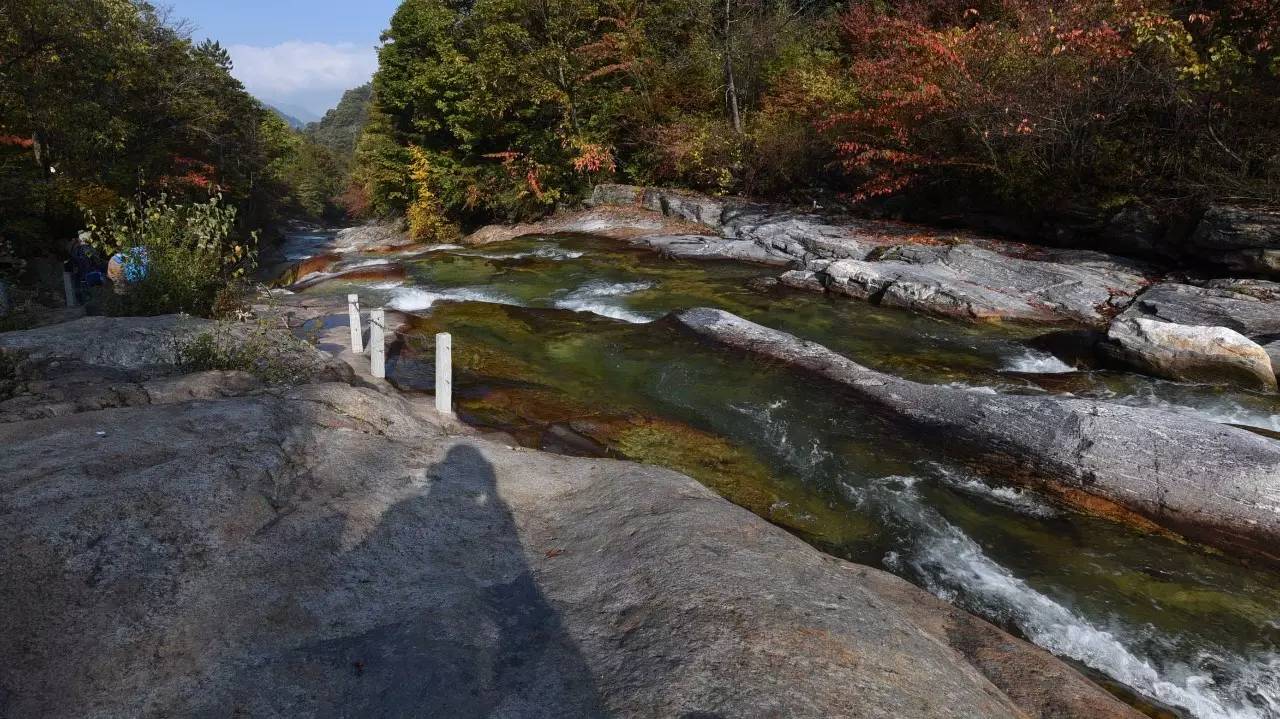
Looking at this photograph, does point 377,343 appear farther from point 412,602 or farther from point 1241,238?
point 1241,238

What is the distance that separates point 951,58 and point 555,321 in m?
11.4

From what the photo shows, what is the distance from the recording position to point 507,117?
27.0 meters

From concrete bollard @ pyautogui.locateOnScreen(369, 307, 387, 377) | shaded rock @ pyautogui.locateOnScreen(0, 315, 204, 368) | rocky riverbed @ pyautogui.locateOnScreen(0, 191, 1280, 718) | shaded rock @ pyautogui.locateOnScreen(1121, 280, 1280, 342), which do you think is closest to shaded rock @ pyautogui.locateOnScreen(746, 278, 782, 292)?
rocky riverbed @ pyautogui.locateOnScreen(0, 191, 1280, 718)

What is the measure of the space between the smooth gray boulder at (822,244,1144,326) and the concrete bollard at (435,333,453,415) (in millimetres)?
9131

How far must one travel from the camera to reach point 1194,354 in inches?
322

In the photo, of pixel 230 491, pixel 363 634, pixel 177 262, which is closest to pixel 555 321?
pixel 177 262

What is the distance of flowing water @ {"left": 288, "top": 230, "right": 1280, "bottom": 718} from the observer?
4586 millimetres

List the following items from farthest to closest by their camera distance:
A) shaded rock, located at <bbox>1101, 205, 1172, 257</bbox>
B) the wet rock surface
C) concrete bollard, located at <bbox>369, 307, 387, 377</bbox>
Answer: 1. shaded rock, located at <bbox>1101, 205, 1172, 257</bbox>
2. the wet rock surface
3. concrete bollard, located at <bbox>369, 307, 387, 377</bbox>

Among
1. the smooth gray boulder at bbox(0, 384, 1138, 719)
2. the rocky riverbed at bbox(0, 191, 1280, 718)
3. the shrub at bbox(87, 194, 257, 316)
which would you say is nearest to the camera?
the smooth gray boulder at bbox(0, 384, 1138, 719)

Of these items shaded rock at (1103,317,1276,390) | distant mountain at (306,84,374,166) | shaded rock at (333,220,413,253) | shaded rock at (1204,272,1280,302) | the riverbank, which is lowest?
shaded rock at (333,220,413,253)

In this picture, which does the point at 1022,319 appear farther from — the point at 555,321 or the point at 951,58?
the point at 555,321

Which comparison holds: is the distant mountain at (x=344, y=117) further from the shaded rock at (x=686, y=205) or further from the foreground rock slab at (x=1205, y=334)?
the foreground rock slab at (x=1205, y=334)

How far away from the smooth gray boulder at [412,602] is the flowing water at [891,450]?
1.06 metres

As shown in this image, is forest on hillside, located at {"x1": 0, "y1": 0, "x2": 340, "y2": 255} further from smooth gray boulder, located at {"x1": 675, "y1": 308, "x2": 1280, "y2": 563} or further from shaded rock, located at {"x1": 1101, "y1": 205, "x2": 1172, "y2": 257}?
shaded rock, located at {"x1": 1101, "y1": 205, "x2": 1172, "y2": 257}
